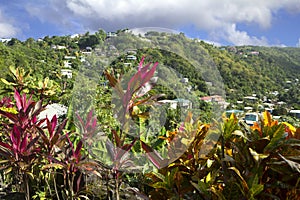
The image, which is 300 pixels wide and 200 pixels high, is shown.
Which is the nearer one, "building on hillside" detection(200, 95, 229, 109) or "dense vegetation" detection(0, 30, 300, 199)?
"dense vegetation" detection(0, 30, 300, 199)

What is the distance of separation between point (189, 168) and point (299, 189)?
42cm

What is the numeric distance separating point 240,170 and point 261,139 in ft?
0.47

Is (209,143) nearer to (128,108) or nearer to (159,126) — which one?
(128,108)

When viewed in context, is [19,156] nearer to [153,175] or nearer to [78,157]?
[78,157]

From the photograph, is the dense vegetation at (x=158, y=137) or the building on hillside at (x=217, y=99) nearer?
the dense vegetation at (x=158, y=137)

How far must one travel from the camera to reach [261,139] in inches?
41.5

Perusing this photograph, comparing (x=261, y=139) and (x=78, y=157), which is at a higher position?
(x=261, y=139)

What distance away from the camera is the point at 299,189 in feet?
3.58

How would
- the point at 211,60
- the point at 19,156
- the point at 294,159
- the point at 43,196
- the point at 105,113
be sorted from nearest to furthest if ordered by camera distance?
the point at 294,159 → the point at 19,156 → the point at 211,60 → the point at 43,196 → the point at 105,113

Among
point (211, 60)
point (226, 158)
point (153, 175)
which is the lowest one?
point (153, 175)

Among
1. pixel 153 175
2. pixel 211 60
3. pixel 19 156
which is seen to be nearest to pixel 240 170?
pixel 153 175

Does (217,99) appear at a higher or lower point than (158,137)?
higher

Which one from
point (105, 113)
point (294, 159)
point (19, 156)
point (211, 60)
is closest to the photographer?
point (294, 159)

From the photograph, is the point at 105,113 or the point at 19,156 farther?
the point at 105,113
